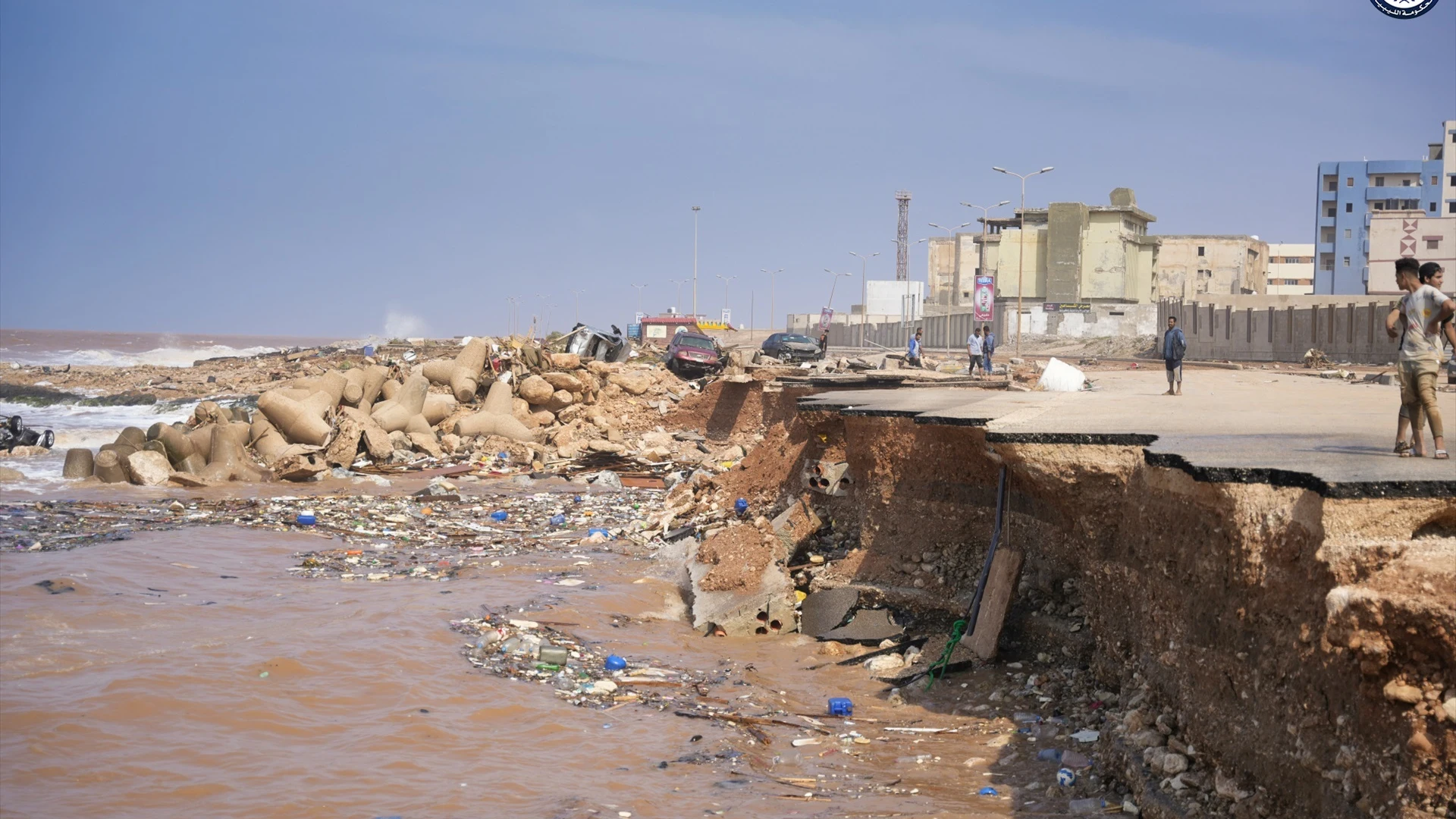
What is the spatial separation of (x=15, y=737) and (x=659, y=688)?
4.07 meters

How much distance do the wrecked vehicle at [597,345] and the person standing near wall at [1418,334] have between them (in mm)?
23706

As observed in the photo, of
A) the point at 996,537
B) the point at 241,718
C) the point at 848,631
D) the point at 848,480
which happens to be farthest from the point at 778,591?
the point at 241,718

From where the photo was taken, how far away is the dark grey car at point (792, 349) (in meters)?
37.0

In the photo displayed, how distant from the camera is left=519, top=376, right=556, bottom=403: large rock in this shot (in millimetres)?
24078

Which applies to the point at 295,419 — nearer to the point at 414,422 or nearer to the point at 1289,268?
the point at 414,422

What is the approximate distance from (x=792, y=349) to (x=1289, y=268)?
78.0m

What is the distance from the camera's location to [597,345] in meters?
29.8

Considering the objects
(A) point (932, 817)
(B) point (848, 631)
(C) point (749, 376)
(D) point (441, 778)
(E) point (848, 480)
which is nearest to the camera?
(A) point (932, 817)

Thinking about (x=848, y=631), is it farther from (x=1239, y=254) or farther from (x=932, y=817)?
(x=1239, y=254)

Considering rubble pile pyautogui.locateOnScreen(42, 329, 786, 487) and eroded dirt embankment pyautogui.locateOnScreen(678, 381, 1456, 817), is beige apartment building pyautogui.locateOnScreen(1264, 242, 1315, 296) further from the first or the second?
eroded dirt embankment pyautogui.locateOnScreen(678, 381, 1456, 817)

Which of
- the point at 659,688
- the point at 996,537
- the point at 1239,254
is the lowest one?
the point at 659,688

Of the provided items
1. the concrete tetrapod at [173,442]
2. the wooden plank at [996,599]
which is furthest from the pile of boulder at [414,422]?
the wooden plank at [996,599]

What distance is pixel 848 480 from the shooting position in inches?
444

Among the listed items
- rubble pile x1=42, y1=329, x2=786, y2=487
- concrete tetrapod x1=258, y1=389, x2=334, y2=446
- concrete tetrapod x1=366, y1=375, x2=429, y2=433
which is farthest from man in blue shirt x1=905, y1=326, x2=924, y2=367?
concrete tetrapod x1=258, y1=389, x2=334, y2=446
